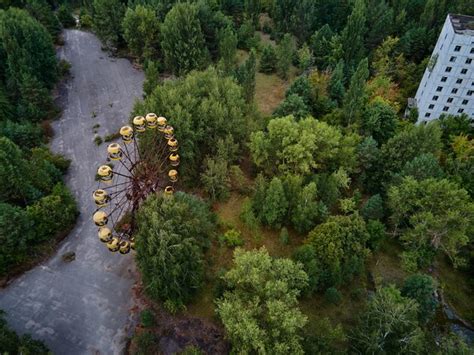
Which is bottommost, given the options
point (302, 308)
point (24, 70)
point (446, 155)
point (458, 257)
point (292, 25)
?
point (302, 308)

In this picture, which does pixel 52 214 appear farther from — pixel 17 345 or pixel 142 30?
pixel 142 30

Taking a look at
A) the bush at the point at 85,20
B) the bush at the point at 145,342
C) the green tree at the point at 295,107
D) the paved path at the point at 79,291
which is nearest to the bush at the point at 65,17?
the bush at the point at 85,20

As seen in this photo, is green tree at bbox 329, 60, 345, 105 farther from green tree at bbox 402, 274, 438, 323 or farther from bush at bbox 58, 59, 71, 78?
bush at bbox 58, 59, 71, 78

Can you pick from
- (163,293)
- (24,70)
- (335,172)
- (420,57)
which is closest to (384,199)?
(335,172)

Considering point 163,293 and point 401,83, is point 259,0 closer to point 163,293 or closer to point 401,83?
point 401,83

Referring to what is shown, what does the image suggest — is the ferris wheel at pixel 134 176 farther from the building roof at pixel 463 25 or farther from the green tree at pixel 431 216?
the building roof at pixel 463 25

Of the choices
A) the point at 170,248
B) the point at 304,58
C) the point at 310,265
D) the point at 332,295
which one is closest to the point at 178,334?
the point at 170,248

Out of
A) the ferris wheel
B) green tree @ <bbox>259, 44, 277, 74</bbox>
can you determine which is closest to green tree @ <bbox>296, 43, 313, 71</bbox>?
green tree @ <bbox>259, 44, 277, 74</bbox>
